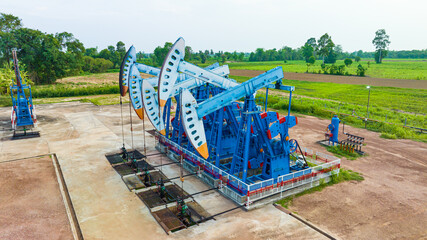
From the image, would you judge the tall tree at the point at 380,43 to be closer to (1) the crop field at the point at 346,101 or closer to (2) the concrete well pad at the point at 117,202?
(1) the crop field at the point at 346,101

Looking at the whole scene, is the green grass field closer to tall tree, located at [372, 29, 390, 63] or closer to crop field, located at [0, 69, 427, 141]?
crop field, located at [0, 69, 427, 141]

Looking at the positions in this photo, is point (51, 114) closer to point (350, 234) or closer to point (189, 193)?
point (189, 193)

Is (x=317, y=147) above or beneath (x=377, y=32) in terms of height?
Result: beneath

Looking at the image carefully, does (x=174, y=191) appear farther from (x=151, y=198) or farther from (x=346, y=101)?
(x=346, y=101)

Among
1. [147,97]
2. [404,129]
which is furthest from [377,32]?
[147,97]

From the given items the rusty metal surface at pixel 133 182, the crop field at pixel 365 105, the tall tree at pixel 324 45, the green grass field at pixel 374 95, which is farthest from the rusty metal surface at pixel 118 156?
the tall tree at pixel 324 45

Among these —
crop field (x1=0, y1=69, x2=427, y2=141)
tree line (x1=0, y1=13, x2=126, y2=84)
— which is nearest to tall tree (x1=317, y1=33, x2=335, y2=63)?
crop field (x1=0, y1=69, x2=427, y2=141)
